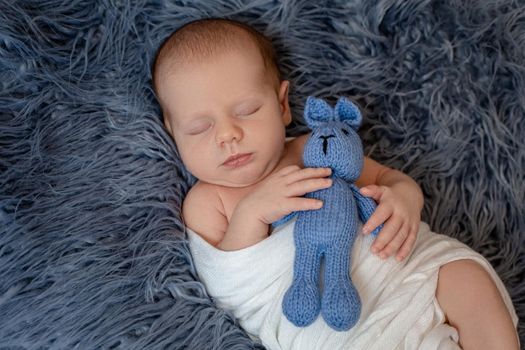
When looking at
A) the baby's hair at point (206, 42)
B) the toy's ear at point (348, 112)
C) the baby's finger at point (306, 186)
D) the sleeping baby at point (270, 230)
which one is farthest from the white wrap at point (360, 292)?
the baby's hair at point (206, 42)

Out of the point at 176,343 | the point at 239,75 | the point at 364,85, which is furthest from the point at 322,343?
the point at 364,85

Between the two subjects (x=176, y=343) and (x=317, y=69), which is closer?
(x=176, y=343)

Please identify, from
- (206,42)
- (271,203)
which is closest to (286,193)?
(271,203)

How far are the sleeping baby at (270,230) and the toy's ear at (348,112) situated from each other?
0.13 m

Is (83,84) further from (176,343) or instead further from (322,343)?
(322,343)

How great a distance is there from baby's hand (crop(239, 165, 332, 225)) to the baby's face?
0.08 m

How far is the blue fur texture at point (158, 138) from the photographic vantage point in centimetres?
129

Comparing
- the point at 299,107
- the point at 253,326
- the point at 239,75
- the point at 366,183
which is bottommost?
the point at 253,326

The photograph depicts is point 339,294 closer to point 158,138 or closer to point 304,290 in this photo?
point 304,290

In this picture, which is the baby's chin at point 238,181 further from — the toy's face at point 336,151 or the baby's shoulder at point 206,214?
the toy's face at point 336,151

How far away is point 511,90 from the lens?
5.20ft

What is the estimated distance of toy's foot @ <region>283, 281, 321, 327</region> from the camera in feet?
3.80

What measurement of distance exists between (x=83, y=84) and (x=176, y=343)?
2.01 ft

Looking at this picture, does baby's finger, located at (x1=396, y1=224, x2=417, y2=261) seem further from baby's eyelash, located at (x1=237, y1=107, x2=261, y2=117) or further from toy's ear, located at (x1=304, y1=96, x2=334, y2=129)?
baby's eyelash, located at (x1=237, y1=107, x2=261, y2=117)
